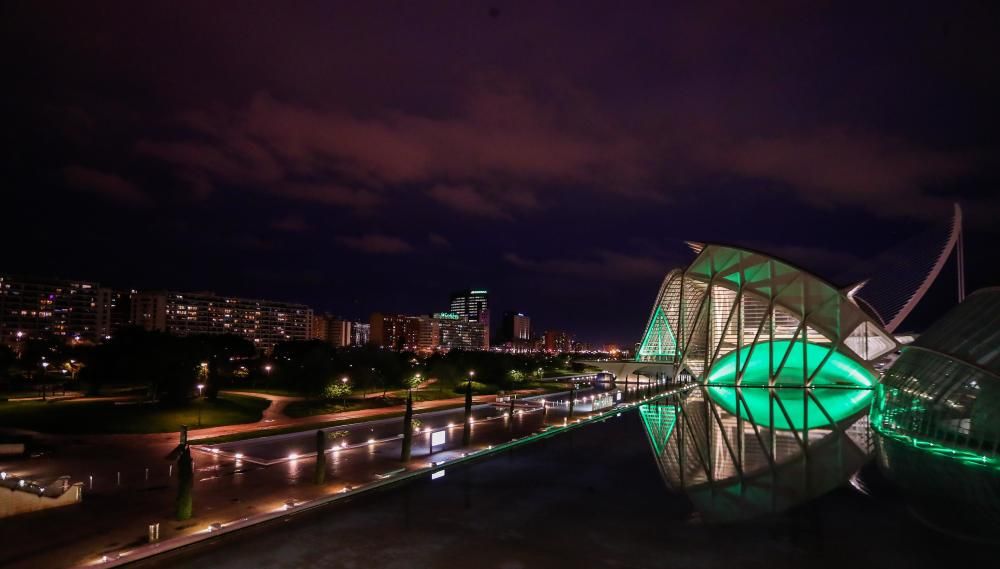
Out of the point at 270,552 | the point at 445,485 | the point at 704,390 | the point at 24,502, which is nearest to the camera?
the point at 270,552

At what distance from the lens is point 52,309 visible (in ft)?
369

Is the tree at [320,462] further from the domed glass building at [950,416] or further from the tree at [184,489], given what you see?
the domed glass building at [950,416]

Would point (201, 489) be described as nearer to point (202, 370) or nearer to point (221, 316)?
point (202, 370)

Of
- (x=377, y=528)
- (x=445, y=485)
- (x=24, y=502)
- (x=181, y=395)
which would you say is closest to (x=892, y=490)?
(x=445, y=485)

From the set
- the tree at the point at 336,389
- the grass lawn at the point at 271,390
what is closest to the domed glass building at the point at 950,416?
the tree at the point at 336,389

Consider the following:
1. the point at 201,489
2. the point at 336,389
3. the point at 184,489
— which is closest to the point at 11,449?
the point at 201,489

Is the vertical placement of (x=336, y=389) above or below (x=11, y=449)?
above

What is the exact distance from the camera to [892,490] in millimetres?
13617

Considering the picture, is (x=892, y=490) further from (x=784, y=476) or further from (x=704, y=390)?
(x=704, y=390)

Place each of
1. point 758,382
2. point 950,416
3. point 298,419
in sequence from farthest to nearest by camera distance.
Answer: point 758,382 → point 298,419 → point 950,416

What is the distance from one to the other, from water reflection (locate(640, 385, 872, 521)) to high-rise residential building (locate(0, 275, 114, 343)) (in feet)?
371

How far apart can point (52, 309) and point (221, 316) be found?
37213mm

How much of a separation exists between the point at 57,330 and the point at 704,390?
12333 centimetres

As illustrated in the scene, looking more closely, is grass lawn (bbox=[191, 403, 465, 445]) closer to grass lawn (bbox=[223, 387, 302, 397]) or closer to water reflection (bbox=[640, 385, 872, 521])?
water reflection (bbox=[640, 385, 872, 521])
